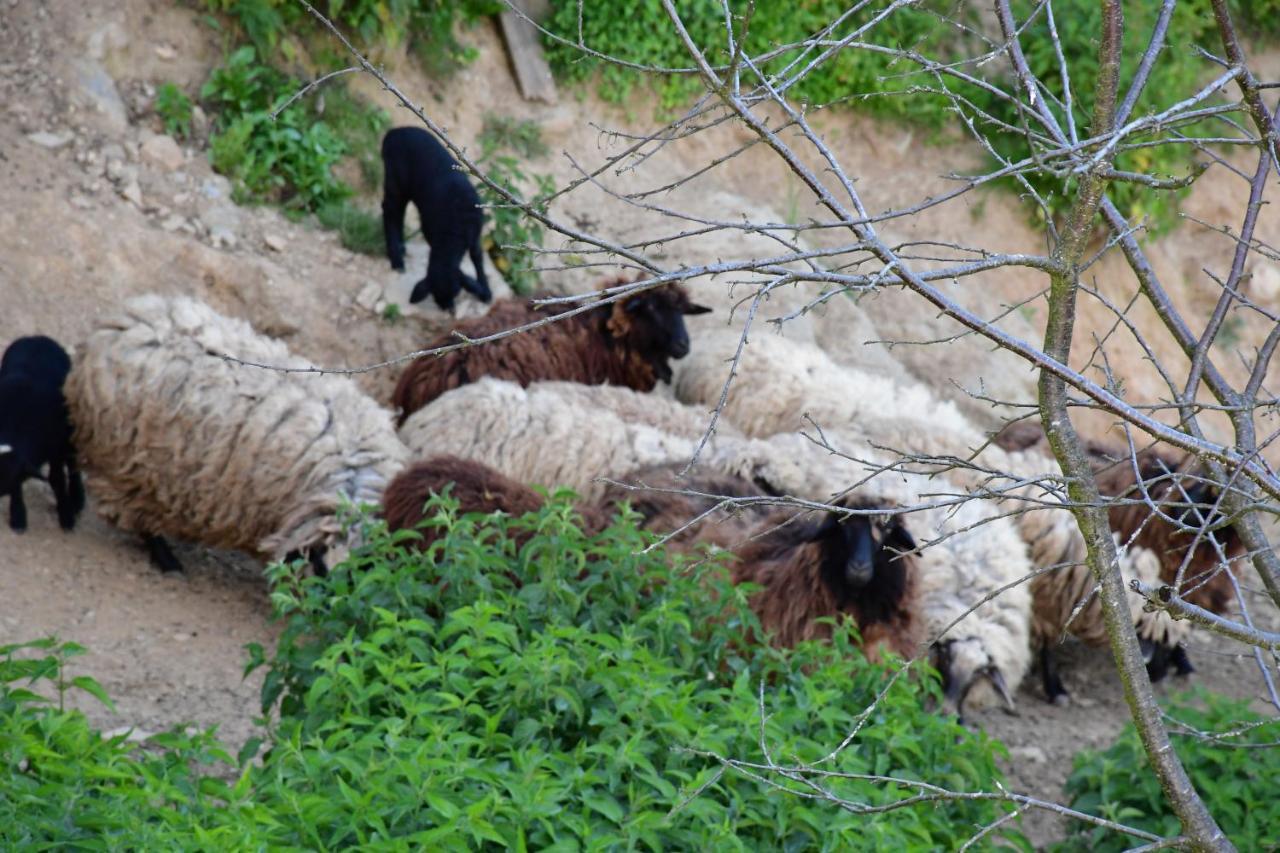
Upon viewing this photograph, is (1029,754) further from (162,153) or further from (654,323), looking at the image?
(162,153)

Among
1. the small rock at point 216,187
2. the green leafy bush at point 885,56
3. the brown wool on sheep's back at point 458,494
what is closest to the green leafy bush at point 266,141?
the small rock at point 216,187

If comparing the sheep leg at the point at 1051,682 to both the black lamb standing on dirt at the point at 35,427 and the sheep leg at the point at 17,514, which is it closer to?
the black lamb standing on dirt at the point at 35,427

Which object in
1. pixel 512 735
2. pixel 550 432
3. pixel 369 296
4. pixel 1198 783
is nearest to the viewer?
pixel 512 735

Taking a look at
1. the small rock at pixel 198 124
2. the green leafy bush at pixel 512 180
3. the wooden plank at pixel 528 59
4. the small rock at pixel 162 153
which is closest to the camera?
the small rock at pixel 162 153

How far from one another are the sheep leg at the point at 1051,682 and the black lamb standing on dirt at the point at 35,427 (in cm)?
478

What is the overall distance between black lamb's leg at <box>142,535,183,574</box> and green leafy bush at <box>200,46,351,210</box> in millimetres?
2772

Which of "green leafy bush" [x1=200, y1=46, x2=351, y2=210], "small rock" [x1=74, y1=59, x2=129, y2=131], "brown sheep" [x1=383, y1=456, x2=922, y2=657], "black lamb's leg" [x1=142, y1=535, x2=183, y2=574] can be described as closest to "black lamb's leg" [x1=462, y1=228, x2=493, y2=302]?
"green leafy bush" [x1=200, y1=46, x2=351, y2=210]

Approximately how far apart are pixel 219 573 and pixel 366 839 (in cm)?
398

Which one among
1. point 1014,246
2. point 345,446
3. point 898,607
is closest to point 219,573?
point 345,446

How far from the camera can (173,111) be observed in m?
8.34

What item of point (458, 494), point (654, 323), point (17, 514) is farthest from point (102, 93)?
point (458, 494)

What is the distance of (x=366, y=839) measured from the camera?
2.74 meters

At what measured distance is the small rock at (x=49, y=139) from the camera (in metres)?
7.90

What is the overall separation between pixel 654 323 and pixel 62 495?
3.18 metres
